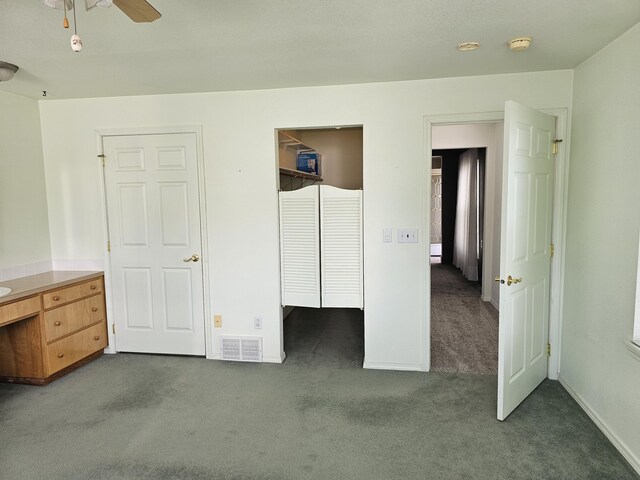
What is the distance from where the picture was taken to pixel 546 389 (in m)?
3.00

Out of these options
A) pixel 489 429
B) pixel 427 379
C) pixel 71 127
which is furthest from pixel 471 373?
pixel 71 127

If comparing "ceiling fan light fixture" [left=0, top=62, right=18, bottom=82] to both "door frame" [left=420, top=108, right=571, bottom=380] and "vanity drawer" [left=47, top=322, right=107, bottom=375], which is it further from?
"door frame" [left=420, top=108, right=571, bottom=380]

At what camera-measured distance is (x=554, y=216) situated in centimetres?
303

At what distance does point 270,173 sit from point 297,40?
128 cm

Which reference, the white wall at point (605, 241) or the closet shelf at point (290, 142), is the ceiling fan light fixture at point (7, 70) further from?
the white wall at point (605, 241)

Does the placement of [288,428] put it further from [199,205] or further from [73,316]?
[73,316]

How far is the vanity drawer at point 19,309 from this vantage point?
281 centimetres

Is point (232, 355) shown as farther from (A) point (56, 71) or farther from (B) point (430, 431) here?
(A) point (56, 71)

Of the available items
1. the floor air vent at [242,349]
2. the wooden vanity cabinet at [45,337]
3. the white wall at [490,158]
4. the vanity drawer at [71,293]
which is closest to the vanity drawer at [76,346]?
the wooden vanity cabinet at [45,337]

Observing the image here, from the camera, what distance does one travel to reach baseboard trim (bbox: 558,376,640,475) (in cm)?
213

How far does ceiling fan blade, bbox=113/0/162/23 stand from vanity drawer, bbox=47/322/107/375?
271 centimetres

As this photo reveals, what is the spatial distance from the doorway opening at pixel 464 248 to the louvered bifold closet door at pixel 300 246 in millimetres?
1266

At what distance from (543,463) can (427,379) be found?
1.10m

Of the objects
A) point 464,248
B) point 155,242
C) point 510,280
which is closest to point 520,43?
point 510,280
